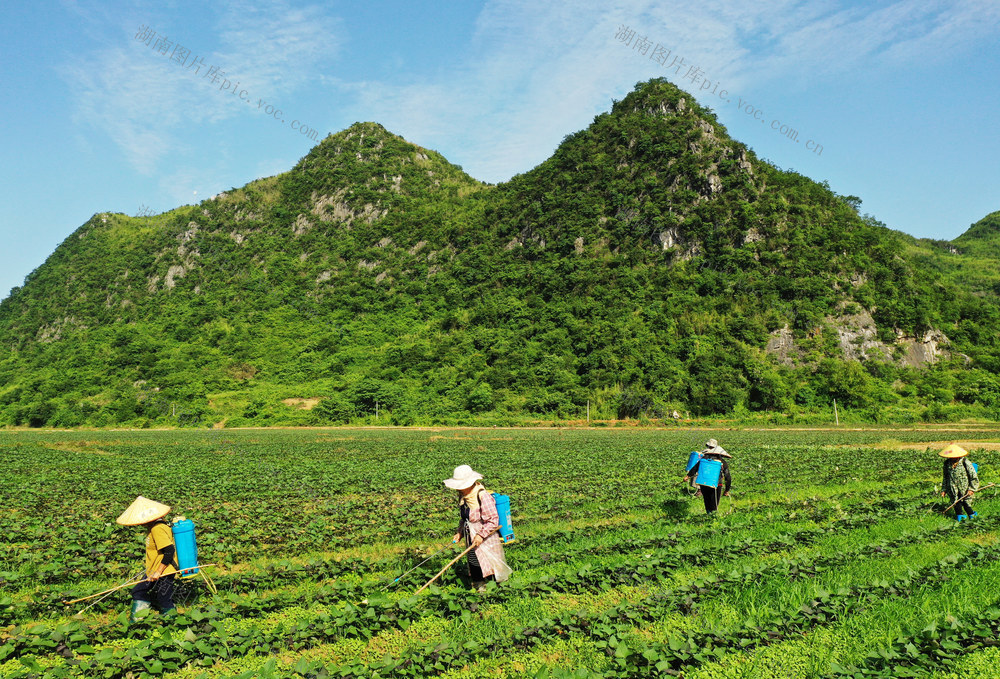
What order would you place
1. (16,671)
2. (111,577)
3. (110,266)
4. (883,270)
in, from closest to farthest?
(16,671) < (111,577) < (883,270) < (110,266)

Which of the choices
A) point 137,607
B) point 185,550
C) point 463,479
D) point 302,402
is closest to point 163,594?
point 137,607

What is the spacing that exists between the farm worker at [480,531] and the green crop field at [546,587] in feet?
0.86

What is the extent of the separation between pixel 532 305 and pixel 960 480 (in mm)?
74675

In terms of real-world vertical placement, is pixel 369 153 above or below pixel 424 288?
above

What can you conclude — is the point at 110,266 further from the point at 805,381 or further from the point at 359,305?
the point at 805,381

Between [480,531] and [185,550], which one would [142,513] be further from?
[480,531]

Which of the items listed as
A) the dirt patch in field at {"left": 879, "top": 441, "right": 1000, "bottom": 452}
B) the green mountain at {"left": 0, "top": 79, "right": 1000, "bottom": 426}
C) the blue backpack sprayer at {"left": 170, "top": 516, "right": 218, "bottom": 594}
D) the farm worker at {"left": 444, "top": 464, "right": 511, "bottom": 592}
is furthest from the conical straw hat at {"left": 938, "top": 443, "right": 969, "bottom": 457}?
the green mountain at {"left": 0, "top": 79, "right": 1000, "bottom": 426}

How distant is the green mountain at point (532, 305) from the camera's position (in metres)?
64.6

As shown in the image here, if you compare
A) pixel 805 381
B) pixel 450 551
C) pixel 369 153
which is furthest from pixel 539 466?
pixel 369 153

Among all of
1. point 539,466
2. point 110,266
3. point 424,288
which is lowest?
point 539,466

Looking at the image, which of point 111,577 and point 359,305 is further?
point 359,305

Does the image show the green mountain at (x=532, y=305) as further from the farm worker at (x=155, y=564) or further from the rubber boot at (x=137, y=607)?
the rubber boot at (x=137, y=607)

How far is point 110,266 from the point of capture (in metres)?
135

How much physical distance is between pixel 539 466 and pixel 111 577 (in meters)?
16.8
